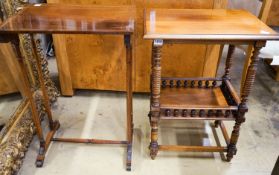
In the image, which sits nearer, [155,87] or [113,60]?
[155,87]

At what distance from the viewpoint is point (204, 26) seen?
1.26 meters

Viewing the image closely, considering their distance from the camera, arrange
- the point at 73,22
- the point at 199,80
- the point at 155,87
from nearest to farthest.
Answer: the point at 73,22 → the point at 155,87 → the point at 199,80

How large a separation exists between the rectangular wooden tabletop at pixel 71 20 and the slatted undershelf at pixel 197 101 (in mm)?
532

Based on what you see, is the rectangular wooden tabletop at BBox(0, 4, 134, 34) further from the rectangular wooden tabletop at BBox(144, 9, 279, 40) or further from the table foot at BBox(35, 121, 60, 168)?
the table foot at BBox(35, 121, 60, 168)

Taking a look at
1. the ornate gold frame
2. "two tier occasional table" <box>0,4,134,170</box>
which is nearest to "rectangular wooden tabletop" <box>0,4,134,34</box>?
"two tier occasional table" <box>0,4,134,170</box>

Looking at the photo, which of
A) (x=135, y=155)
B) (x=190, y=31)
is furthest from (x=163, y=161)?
(x=190, y=31)

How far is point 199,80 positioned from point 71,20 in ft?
3.06

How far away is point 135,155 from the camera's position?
1667mm

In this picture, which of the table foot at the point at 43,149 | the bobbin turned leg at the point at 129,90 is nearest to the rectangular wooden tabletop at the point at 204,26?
the bobbin turned leg at the point at 129,90

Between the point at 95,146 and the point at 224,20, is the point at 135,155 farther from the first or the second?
the point at 224,20

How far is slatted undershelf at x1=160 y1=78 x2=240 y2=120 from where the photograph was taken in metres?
1.45

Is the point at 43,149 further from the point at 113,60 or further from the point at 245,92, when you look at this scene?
the point at 245,92

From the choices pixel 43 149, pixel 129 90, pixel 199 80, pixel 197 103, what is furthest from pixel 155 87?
pixel 43 149

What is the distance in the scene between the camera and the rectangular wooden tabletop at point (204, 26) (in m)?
1.17
